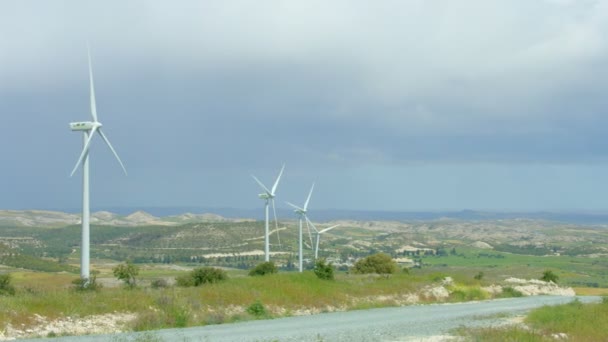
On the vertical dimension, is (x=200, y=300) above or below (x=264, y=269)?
above

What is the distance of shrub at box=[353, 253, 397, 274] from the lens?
3011 inches

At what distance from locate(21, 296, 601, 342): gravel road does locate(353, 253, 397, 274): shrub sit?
95.5 feet

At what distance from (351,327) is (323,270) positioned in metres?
19.8

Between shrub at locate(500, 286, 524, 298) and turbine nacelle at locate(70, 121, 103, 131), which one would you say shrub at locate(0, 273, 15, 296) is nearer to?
turbine nacelle at locate(70, 121, 103, 131)

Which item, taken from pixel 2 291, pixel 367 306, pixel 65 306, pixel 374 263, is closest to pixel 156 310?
pixel 65 306

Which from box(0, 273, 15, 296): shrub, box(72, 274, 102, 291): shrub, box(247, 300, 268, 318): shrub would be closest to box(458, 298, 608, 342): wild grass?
box(247, 300, 268, 318): shrub

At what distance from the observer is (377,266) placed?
77312 millimetres

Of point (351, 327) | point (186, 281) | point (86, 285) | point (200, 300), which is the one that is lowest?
point (351, 327)

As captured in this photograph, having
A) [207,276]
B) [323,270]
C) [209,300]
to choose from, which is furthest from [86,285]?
[323,270]

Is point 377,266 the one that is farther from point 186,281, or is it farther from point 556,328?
point 556,328

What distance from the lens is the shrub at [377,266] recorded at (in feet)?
251

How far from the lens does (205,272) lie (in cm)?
5028

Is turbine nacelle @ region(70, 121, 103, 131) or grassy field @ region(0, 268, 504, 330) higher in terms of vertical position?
turbine nacelle @ region(70, 121, 103, 131)

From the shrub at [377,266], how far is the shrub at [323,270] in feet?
75.1
